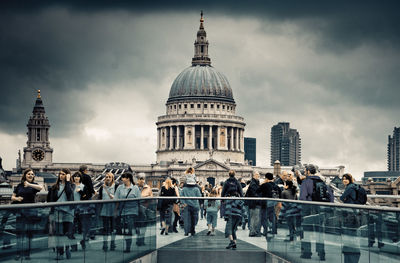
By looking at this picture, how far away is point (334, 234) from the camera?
741 inches

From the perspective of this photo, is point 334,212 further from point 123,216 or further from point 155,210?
point 155,210

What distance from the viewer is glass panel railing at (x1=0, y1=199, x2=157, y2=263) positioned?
15.2 m

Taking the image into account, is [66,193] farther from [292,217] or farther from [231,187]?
[231,187]

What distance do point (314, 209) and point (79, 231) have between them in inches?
204

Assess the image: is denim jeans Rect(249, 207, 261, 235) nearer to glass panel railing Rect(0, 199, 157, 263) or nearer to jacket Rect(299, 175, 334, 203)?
jacket Rect(299, 175, 334, 203)

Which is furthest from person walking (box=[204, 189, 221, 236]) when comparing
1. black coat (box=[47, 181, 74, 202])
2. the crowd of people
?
black coat (box=[47, 181, 74, 202])

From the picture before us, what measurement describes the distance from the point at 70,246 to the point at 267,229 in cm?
821

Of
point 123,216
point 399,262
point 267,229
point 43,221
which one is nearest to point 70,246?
point 43,221

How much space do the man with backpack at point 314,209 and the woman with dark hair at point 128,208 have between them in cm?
419

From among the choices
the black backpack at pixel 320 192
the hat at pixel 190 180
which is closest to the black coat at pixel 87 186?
the hat at pixel 190 180

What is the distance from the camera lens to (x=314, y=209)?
20016 mm

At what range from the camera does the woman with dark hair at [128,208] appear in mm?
21766

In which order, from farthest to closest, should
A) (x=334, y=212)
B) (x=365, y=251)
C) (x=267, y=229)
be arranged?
(x=267, y=229), (x=334, y=212), (x=365, y=251)

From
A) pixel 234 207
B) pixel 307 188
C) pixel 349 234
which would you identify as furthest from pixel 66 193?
pixel 349 234
